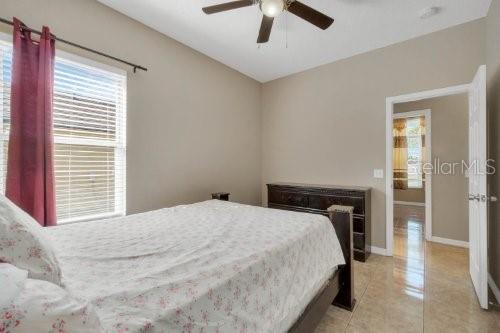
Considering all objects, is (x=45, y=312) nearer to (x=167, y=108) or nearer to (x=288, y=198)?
(x=167, y=108)

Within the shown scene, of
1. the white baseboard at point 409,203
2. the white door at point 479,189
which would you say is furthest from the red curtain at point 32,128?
the white baseboard at point 409,203

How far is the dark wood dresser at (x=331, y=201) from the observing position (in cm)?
295

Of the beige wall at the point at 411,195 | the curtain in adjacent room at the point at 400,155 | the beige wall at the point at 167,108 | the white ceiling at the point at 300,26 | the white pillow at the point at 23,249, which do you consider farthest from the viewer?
the curtain in adjacent room at the point at 400,155

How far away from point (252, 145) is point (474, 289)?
330 centimetres

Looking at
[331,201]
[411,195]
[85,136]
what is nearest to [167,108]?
[85,136]

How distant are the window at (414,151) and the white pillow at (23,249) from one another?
7.23 metres

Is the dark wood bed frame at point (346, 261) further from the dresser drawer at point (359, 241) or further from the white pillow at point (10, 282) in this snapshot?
the white pillow at point (10, 282)

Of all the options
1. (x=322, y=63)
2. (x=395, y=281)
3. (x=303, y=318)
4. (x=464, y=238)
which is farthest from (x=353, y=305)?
(x=322, y=63)

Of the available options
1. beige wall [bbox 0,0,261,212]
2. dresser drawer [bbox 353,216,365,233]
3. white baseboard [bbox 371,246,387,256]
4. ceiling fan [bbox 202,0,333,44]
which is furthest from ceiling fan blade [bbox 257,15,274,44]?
white baseboard [bbox 371,246,387,256]

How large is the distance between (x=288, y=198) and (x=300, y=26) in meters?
2.30

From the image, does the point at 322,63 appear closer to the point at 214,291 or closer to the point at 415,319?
the point at 415,319

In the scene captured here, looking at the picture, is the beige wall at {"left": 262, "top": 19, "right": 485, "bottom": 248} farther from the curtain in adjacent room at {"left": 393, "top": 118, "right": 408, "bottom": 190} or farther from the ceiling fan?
the curtain in adjacent room at {"left": 393, "top": 118, "right": 408, "bottom": 190}

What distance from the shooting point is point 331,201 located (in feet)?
10.4

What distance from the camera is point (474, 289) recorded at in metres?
2.21
